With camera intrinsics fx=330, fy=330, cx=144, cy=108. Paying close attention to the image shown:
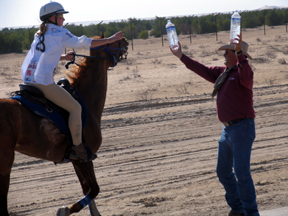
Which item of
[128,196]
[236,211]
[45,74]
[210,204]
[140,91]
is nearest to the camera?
[45,74]

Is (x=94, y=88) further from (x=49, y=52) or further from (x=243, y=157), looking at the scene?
(x=243, y=157)

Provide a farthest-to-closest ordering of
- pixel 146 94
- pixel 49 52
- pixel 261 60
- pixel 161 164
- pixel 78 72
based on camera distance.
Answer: pixel 261 60, pixel 146 94, pixel 161 164, pixel 78 72, pixel 49 52

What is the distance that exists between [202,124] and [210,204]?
14.6ft

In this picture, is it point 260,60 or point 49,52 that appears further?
point 260,60

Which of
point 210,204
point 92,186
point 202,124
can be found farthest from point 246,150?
point 202,124

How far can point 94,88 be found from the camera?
5.33m

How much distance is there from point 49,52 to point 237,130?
2.69 m

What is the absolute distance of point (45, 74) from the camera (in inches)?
169

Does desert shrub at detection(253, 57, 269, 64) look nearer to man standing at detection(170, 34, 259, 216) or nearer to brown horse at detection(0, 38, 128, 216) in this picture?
brown horse at detection(0, 38, 128, 216)

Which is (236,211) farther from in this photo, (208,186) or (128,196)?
(128,196)

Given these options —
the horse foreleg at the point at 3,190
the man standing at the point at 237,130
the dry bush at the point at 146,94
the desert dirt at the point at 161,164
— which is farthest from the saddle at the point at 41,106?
the dry bush at the point at 146,94

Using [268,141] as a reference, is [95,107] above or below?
above

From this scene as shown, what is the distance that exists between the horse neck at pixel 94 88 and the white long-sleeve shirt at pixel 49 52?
948mm

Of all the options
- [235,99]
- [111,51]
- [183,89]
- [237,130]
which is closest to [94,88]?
[111,51]
